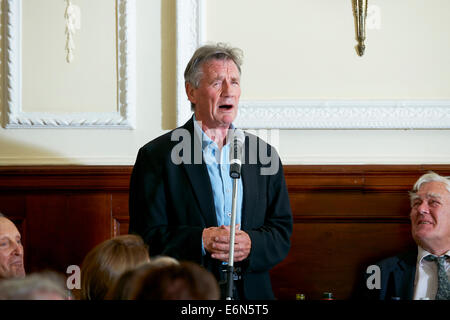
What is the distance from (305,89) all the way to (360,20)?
0.47 metres

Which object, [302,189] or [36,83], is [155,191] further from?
[36,83]

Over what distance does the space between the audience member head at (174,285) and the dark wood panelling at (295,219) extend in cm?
236

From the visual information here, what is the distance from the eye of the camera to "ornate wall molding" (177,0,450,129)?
12.6 ft

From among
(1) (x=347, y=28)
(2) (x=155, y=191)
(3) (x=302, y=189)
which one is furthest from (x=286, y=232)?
(1) (x=347, y=28)

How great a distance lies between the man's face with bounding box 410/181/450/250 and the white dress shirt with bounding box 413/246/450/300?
62 millimetres

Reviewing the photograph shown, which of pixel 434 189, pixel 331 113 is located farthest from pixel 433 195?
pixel 331 113

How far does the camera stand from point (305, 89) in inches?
153

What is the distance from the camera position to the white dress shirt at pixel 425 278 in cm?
337

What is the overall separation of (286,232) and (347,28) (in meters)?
1.41

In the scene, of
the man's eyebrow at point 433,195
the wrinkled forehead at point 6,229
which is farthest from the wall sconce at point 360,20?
the wrinkled forehead at point 6,229

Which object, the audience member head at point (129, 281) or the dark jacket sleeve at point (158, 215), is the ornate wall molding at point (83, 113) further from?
the audience member head at point (129, 281)

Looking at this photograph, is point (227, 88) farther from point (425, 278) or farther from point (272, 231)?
point (425, 278)

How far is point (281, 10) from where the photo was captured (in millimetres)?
3896
